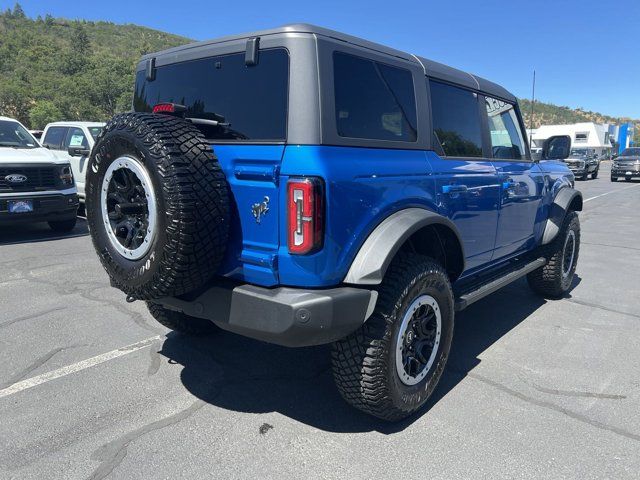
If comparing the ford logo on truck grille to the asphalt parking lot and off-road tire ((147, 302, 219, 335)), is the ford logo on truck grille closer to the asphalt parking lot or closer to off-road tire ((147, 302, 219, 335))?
the asphalt parking lot

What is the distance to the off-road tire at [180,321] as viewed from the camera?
3.65 m

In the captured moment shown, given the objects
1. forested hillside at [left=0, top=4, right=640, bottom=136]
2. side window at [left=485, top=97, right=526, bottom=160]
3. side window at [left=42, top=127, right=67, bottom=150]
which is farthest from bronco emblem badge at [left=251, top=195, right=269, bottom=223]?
forested hillside at [left=0, top=4, right=640, bottom=136]

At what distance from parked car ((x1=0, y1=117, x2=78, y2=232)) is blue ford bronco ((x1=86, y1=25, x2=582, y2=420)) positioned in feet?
17.3

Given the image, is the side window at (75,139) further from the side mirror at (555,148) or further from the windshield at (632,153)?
the windshield at (632,153)

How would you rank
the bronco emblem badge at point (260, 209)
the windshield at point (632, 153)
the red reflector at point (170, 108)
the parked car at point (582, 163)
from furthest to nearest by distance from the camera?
the windshield at point (632, 153)
the parked car at point (582, 163)
the red reflector at point (170, 108)
the bronco emblem badge at point (260, 209)

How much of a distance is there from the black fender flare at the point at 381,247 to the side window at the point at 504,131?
1.80 m

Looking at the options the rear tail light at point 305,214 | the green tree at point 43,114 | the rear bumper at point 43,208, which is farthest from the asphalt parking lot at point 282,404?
the green tree at point 43,114

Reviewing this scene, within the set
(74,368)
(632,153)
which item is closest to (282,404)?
(74,368)

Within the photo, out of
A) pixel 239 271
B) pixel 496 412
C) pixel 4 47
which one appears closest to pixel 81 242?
pixel 239 271

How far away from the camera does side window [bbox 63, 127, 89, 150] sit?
9570mm

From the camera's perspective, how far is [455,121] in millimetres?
3521

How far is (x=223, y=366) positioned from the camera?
3.46 metres

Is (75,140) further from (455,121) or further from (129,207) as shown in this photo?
(455,121)

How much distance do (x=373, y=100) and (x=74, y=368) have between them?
2.70 meters
